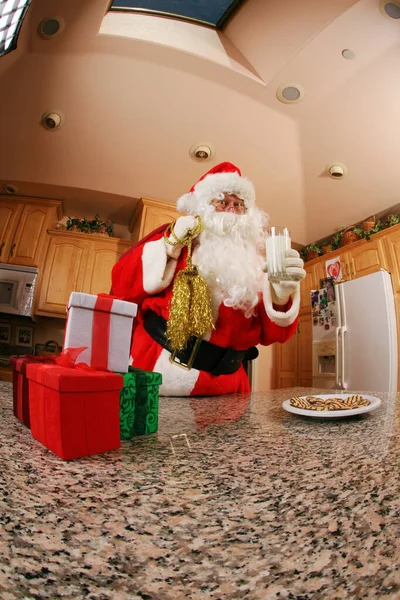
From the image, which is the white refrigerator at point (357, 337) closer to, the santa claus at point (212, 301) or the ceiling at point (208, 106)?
the ceiling at point (208, 106)

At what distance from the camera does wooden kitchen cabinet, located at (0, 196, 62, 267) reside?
268cm

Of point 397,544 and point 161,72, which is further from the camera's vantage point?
point 161,72

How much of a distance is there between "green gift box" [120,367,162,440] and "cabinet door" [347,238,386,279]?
2730mm

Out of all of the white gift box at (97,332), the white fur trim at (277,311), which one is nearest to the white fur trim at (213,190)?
the white fur trim at (277,311)

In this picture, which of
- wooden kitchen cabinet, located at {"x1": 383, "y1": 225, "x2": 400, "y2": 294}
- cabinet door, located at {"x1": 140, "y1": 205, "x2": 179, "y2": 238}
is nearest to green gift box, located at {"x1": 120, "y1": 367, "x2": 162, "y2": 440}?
cabinet door, located at {"x1": 140, "y1": 205, "x2": 179, "y2": 238}

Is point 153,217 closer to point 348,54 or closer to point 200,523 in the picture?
point 348,54

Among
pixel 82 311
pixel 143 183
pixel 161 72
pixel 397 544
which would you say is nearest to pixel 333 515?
pixel 397 544

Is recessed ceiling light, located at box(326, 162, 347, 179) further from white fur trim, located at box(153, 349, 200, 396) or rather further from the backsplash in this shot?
the backsplash

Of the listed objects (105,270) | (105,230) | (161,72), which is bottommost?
(105,270)

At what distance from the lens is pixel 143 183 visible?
2719mm

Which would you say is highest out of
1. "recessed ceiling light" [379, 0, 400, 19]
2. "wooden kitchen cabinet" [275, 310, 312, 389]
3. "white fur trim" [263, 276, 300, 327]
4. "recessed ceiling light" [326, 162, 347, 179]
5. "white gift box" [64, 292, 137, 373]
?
"recessed ceiling light" [379, 0, 400, 19]

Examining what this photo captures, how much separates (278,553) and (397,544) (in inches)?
2.6

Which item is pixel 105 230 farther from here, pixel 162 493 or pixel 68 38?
pixel 162 493

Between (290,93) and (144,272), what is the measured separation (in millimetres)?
1999
